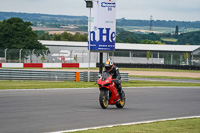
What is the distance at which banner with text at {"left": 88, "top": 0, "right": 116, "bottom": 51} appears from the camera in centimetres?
3078

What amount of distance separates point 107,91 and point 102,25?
18310 mm

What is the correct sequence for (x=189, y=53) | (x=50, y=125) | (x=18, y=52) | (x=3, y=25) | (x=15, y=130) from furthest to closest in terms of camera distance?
(x=189, y=53), (x=3, y=25), (x=18, y=52), (x=50, y=125), (x=15, y=130)

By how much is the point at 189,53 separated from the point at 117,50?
15548 millimetres

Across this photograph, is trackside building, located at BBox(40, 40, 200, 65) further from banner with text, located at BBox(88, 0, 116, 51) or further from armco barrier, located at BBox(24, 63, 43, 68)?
banner with text, located at BBox(88, 0, 116, 51)

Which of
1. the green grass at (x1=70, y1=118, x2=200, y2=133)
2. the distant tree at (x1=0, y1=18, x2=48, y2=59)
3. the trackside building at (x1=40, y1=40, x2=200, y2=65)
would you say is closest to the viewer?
the green grass at (x1=70, y1=118, x2=200, y2=133)

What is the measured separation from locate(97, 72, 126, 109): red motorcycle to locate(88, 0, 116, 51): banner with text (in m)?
17.7

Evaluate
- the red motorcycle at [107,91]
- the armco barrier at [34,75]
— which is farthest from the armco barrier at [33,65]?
the red motorcycle at [107,91]

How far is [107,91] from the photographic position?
43.4 ft

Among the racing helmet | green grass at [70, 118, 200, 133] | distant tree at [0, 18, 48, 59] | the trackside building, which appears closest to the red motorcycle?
the racing helmet

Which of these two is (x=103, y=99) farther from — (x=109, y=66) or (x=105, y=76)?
(x=109, y=66)

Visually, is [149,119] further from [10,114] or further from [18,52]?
[18,52]

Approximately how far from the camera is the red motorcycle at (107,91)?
513 inches

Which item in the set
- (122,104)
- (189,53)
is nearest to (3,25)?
(189,53)

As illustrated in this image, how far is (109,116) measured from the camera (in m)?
11.6
